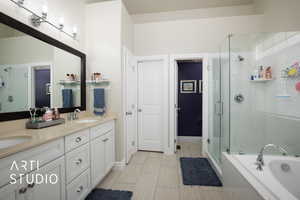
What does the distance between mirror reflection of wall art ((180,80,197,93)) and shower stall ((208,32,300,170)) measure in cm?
122

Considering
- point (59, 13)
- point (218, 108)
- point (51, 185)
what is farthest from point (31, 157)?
point (218, 108)

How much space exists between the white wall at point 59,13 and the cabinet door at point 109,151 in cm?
150

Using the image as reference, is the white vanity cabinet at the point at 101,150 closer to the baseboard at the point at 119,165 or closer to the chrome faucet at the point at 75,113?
the baseboard at the point at 119,165

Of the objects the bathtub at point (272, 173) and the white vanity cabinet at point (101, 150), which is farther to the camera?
the white vanity cabinet at point (101, 150)

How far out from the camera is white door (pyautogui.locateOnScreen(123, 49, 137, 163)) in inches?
95.9

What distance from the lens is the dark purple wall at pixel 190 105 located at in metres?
3.59

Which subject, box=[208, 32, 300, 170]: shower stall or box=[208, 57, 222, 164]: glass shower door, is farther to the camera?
box=[208, 57, 222, 164]: glass shower door

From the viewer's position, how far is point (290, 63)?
179cm

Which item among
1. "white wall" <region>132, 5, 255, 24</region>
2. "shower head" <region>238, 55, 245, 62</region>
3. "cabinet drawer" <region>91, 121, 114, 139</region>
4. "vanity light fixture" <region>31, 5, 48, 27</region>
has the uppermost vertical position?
"white wall" <region>132, 5, 255, 24</region>

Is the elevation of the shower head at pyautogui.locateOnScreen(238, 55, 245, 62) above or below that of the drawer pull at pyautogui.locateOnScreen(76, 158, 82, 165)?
above

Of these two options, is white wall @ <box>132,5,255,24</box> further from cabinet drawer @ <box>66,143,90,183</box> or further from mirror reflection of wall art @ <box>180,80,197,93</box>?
cabinet drawer @ <box>66,143,90,183</box>

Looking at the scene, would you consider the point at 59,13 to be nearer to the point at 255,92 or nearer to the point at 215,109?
the point at 215,109

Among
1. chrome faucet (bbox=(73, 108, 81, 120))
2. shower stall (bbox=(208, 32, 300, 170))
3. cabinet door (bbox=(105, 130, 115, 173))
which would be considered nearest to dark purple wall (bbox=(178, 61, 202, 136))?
shower stall (bbox=(208, 32, 300, 170))

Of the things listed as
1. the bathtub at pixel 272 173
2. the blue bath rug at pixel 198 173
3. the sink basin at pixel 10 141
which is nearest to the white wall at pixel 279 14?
the bathtub at pixel 272 173
